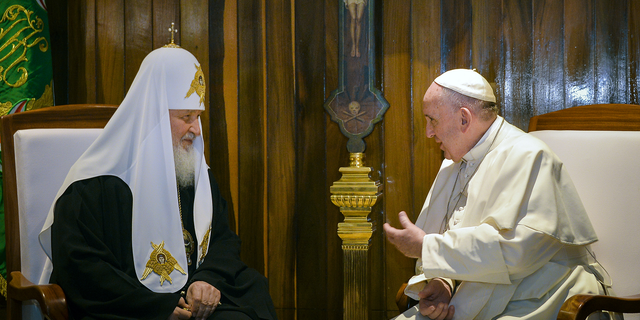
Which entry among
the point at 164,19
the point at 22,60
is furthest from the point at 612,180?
the point at 22,60

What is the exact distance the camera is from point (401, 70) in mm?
3281

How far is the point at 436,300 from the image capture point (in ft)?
7.65

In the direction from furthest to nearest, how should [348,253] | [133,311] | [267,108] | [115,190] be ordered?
[267,108], [348,253], [115,190], [133,311]

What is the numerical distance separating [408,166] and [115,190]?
69.8 inches

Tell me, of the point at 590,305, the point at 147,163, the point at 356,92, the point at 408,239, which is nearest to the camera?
the point at 590,305

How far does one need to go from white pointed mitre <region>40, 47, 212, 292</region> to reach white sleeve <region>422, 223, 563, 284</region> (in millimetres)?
1162

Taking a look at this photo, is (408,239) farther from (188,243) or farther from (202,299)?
(188,243)

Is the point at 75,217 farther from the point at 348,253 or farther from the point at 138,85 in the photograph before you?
the point at 348,253

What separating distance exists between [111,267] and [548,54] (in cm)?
270

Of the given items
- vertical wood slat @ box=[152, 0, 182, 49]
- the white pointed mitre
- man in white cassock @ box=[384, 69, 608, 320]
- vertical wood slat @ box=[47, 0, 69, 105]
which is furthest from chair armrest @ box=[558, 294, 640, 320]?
vertical wood slat @ box=[47, 0, 69, 105]

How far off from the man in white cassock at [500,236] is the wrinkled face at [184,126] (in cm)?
115

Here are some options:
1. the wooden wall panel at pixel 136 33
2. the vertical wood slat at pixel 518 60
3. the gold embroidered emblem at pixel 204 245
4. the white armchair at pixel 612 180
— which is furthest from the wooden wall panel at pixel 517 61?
the wooden wall panel at pixel 136 33

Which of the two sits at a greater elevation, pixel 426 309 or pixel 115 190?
pixel 115 190

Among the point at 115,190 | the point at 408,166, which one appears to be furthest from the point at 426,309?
the point at 115,190
